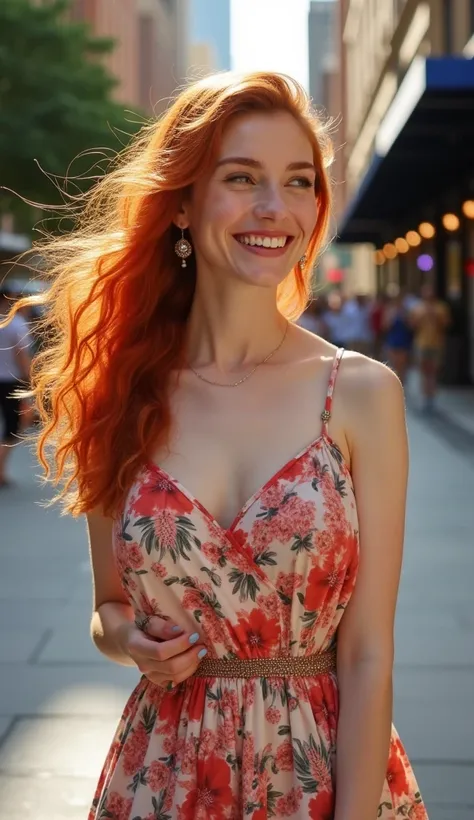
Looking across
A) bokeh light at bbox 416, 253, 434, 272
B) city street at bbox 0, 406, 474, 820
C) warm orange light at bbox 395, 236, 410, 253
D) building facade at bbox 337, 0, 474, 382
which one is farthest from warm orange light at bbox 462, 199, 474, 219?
city street at bbox 0, 406, 474, 820

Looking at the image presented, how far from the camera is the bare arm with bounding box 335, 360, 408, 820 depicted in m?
2.38

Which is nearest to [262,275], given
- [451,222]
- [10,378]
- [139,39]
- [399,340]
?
[10,378]

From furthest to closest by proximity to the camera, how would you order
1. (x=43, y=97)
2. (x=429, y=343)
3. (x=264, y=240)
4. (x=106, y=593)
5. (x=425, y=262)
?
(x=43, y=97)
(x=425, y=262)
(x=429, y=343)
(x=106, y=593)
(x=264, y=240)

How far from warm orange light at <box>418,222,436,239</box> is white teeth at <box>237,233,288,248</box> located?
27494 mm

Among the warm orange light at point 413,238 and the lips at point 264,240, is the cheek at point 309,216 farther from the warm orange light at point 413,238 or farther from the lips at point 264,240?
the warm orange light at point 413,238

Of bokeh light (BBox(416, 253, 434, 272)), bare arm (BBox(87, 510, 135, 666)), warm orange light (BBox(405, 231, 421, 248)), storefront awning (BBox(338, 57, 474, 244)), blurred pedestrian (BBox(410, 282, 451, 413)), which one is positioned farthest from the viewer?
warm orange light (BBox(405, 231, 421, 248))

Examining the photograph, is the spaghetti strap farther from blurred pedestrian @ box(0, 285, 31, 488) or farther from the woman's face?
blurred pedestrian @ box(0, 285, 31, 488)

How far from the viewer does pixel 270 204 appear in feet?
8.42

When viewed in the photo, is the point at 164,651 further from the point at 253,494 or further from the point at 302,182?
the point at 302,182

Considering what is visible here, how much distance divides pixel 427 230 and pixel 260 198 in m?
28.5

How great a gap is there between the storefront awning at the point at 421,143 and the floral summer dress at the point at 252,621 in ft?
42.5

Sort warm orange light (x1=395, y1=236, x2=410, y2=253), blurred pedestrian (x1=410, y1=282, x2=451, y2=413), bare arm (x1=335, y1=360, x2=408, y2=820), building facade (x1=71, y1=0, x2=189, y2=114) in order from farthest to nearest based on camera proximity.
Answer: building facade (x1=71, y1=0, x2=189, y2=114)
warm orange light (x1=395, y1=236, x2=410, y2=253)
blurred pedestrian (x1=410, y1=282, x2=451, y2=413)
bare arm (x1=335, y1=360, x2=408, y2=820)

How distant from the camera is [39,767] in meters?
5.11

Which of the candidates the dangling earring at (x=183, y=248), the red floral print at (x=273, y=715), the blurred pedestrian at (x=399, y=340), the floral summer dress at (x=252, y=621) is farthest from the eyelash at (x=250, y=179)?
the blurred pedestrian at (x=399, y=340)
